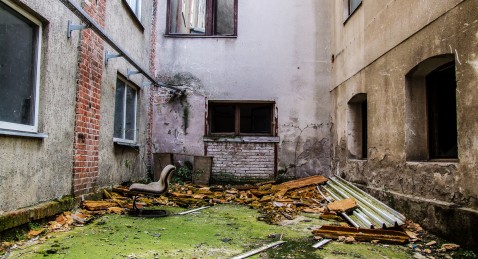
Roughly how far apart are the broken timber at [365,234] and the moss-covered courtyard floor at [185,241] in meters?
0.12

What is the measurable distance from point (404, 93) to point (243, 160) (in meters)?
4.69

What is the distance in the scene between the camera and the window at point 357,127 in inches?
295

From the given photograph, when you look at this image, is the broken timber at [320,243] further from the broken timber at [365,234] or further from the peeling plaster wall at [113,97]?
the peeling plaster wall at [113,97]

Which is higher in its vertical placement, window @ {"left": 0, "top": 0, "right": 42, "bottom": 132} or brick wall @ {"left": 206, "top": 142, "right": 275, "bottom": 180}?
window @ {"left": 0, "top": 0, "right": 42, "bottom": 132}

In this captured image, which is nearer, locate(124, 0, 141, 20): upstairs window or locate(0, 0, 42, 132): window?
locate(0, 0, 42, 132): window

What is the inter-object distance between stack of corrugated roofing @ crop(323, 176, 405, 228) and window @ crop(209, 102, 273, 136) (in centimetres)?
310

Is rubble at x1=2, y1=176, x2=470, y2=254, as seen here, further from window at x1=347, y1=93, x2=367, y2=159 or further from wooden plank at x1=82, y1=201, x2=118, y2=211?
window at x1=347, y1=93, x2=367, y2=159

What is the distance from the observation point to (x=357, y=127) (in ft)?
25.1

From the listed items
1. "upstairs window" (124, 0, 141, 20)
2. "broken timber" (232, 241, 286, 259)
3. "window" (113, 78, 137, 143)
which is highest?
"upstairs window" (124, 0, 141, 20)

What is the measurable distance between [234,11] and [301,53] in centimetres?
212

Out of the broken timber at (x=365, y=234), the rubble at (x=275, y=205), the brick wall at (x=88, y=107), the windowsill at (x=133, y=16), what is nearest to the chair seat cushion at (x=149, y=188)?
the rubble at (x=275, y=205)

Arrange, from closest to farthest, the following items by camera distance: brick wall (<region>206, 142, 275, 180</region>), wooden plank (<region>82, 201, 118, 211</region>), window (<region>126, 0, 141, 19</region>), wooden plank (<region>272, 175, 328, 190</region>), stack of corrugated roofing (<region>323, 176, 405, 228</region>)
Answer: stack of corrugated roofing (<region>323, 176, 405, 228</region>) < wooden plank (<region>82, 201, 118, 211</region>) < window (<region>126, 0, 141, 19</region>) < wooden plank (<region>272, 175, 328, 190</region>) < brick wall (<region>206, 142, 275, 180</region>)

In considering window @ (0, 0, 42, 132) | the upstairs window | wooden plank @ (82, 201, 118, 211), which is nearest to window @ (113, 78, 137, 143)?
wooden plank @ (82, 201, 118, 211)

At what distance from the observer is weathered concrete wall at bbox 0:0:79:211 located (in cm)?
387
